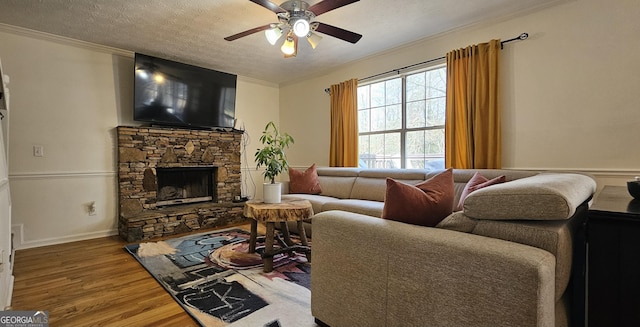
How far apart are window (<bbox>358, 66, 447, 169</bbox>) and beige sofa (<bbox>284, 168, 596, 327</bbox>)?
2234 mm

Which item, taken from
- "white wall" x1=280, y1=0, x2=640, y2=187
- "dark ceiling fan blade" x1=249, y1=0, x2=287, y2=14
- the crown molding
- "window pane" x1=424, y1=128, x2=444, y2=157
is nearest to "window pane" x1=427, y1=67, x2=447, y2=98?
"white wall" x1=280, y1=0, x2=640, y2=187

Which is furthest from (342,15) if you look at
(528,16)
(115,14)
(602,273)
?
(602,273)

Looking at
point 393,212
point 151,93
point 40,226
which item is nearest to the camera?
point 393,212

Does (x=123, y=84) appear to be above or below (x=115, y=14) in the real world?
below

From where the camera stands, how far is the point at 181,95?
4.05 meters

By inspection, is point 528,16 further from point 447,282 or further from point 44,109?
point 44,109

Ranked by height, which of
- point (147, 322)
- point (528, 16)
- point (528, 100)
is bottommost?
point (147, 322)

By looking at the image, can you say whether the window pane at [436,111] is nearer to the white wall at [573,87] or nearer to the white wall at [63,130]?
the white wall at [573,87]

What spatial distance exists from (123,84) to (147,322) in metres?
3.31

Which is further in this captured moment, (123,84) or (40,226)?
(123,84)

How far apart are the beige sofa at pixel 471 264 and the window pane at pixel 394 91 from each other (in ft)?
8.86

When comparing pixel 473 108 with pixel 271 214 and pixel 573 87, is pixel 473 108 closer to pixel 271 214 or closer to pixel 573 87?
pixel 573 87

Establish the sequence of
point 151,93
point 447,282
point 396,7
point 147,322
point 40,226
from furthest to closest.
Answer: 1. point 151,93
2. point 40,226
3. point 396,7
4. point 147,322
5. point 447,282

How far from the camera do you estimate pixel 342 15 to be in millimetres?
2857
